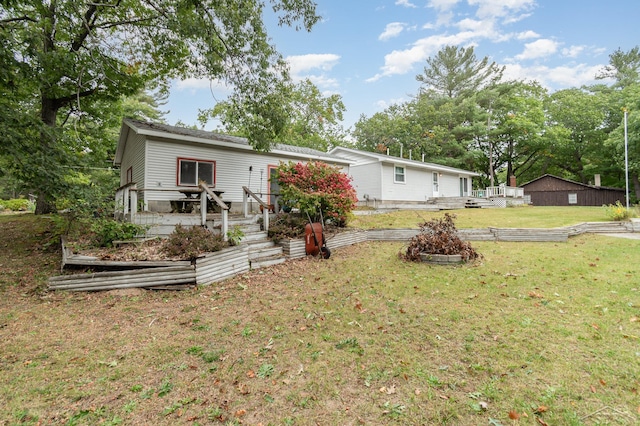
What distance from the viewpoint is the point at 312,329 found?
11.7 ft

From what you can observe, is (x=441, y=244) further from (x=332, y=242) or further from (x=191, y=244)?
(x=191, y=244)

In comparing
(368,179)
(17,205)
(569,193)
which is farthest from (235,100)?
(569,193)

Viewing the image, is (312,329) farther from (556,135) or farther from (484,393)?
(556,135)

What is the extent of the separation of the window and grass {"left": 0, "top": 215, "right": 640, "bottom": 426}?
5.82m

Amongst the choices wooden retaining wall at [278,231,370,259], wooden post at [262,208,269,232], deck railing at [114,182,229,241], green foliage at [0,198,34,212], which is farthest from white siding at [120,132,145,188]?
green foliage at [0,198,34,212]

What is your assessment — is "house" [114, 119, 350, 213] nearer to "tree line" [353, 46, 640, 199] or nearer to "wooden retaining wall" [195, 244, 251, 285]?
"wooden retaining wall" [195, 244, 251, 285]

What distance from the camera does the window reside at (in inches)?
417

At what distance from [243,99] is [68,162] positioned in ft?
17.0

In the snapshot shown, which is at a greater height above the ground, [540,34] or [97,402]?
[540,34]

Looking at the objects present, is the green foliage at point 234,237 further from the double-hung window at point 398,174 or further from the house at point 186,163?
the double-hung window at point 398,174

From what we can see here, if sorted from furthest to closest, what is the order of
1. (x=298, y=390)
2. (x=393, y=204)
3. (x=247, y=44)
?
(x=393, y=204), (x=247, y=44), (x=298, y=390)

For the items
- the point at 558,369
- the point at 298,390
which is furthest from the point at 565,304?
the point at 298,390

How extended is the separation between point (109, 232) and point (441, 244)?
7462 millimetres

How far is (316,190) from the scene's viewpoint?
8906 mm
